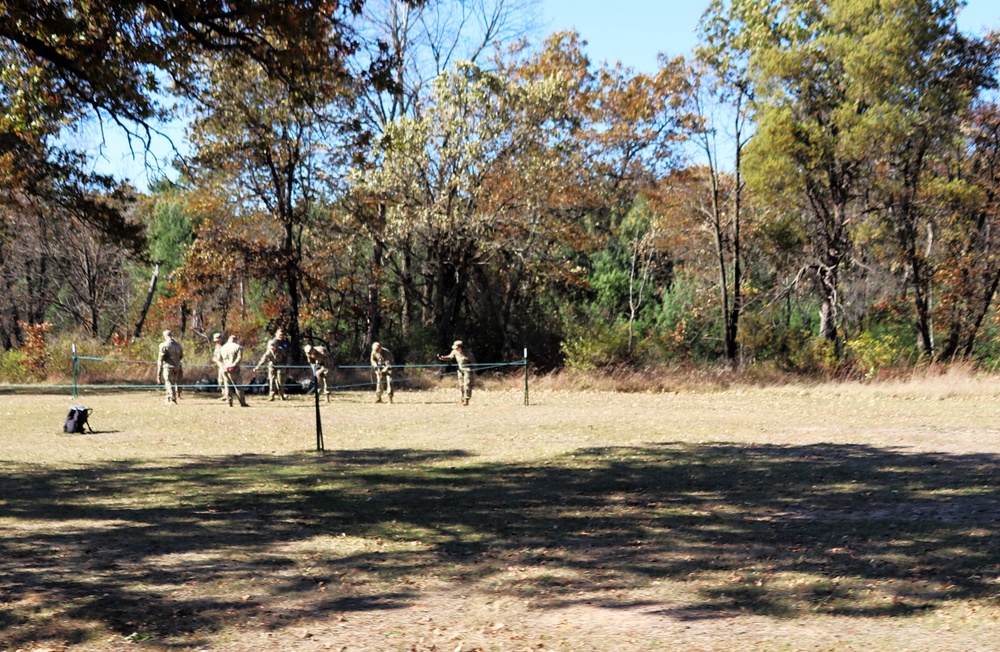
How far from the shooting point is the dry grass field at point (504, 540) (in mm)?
6637

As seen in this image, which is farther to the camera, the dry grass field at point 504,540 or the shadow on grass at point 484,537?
the shadow on grass at point 484,537

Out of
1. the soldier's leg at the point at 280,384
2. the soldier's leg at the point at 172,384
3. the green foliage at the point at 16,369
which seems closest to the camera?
the soldier's leg at the point at 172,384

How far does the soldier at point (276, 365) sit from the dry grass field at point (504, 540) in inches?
308

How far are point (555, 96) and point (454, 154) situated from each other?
3910mm

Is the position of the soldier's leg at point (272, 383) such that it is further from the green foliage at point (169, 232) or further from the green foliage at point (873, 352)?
the green foliage at point (169, 232)

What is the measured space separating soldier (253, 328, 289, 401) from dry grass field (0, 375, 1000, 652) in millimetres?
7834

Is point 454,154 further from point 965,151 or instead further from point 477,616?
point 477,616

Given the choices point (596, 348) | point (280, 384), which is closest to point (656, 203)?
point (596, 348)

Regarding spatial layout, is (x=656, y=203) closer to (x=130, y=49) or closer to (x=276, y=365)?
(x=276, y=365)

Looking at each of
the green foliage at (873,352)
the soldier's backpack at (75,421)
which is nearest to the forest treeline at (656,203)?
the green foliage at (873,352)

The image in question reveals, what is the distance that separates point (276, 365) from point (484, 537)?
18.6m

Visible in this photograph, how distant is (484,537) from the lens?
31.3 feet

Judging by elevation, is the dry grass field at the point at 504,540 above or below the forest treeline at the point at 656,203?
below

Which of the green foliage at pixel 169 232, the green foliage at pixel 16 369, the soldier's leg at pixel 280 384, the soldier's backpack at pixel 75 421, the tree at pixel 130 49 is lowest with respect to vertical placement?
the soldier's backpack at pixel 75 421
